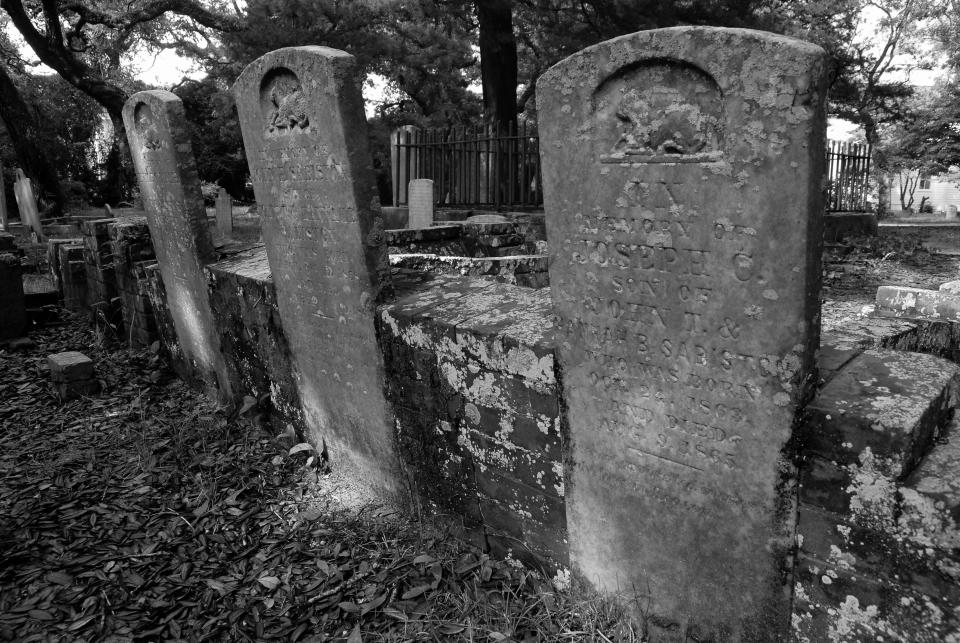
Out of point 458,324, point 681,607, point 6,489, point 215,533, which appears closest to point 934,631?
point 681,607

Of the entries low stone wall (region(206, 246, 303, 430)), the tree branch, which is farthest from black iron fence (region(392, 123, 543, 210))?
low stone wall (region(206, 246, 303, 430))

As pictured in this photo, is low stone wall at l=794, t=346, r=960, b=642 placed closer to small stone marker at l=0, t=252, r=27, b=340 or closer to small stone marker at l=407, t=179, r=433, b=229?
small stone marker at l=407, t=179, r=433, b=229

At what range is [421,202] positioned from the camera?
26.8ft

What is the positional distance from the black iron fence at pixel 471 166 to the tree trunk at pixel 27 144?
28.3ft

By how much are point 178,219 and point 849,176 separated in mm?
13403

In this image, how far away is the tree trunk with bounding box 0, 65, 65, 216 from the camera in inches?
A: 562

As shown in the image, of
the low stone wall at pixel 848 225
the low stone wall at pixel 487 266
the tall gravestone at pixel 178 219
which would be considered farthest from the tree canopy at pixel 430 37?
the tall gravestone at pixel 178 219

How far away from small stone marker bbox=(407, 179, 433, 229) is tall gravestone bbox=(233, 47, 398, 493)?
4.36 metres

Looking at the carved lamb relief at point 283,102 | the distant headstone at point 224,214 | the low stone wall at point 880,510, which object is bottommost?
the low stone wall at point 880,510

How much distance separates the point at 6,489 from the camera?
12.6ft

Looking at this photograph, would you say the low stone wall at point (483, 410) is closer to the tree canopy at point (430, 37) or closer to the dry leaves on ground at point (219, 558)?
the dry leaves on ground at point (219, 558)

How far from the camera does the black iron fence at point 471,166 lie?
426 inches

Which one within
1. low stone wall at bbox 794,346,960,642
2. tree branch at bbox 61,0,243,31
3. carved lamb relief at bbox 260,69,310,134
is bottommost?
low stone wall at bbox 794,346,960,642

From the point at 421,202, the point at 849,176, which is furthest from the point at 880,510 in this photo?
the point at 849,176
